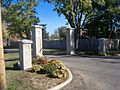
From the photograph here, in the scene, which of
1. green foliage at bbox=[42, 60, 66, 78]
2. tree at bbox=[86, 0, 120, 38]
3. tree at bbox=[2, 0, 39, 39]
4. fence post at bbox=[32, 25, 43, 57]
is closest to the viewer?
green foliage at bbox=[42, 60, 66, 78]

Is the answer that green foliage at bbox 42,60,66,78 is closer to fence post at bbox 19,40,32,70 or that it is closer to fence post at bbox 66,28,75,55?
fence post at bbox 19,40,32,70

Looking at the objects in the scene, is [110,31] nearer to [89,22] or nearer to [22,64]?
[89,22]

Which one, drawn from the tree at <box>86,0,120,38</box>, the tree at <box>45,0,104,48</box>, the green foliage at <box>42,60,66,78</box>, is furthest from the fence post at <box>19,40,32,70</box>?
the tree at <box>86,0,120,38</box>

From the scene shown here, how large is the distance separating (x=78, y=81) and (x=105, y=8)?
2875 cm

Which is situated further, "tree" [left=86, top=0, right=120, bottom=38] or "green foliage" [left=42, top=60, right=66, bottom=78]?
"tree" [left=86, top=0, right=120, bottom=38]

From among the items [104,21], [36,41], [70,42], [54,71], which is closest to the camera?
[54,71]

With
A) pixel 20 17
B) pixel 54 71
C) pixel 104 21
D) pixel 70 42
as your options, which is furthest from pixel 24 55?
pixel 20 17

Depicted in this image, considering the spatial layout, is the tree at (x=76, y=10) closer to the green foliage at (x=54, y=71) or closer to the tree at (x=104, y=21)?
the tree at (x=104, y=21)

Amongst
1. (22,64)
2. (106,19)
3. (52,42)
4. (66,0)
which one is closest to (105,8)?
(106,19)

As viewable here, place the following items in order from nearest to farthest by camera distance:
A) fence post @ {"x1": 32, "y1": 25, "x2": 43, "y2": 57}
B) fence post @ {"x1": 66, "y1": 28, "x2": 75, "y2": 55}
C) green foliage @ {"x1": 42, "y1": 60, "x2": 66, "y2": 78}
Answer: green foliage @ {"x1": 42, "y1": 60, "x2": 66, "y2": 78}
fence post @ {"x1": 32, "y1": 25, "x2": 43, "y2": 57}
fence post @ {"x1": 66, "y1": 28, "x2": 75, "y2": 55}

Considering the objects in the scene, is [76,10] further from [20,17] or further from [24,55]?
[24,55]

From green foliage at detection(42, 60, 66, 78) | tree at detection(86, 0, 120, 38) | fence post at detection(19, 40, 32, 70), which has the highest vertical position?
tree at detection(86, 0, 120, 38)

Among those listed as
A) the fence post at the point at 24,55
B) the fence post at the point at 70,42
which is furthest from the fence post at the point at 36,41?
the fence post at the point at 70,42

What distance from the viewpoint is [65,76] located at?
13219 millimetres
